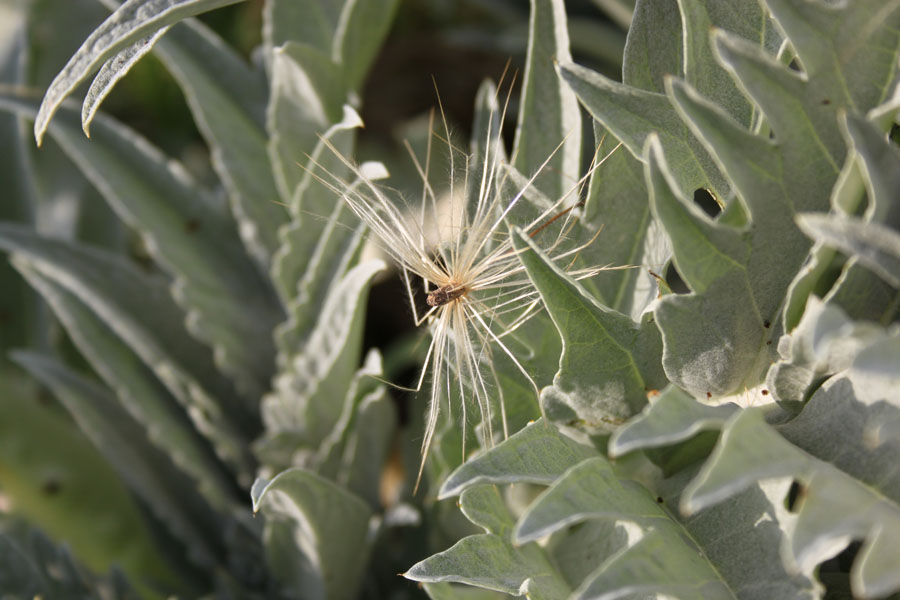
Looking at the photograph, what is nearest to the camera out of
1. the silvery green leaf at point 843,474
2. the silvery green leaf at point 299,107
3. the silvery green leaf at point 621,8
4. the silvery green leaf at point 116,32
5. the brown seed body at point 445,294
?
the silvery green leaf at point 843,474

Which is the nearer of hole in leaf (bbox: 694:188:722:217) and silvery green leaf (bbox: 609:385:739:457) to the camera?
silvery green leaf (bbox: 609:385:739:457)

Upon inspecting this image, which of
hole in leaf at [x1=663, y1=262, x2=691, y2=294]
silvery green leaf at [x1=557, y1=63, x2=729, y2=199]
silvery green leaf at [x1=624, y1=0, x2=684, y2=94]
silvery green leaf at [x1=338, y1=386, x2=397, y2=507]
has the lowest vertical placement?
silvery green leaf at [x1=338, y1=386, x2=397, y2=507]

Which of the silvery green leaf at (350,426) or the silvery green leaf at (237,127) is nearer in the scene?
the silvery green leaf at (350,426)

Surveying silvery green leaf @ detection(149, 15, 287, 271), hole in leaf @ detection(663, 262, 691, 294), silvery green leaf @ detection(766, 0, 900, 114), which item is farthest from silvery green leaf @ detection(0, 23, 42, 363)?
silvery green leaf @ detection(766, 0, 900, 114)

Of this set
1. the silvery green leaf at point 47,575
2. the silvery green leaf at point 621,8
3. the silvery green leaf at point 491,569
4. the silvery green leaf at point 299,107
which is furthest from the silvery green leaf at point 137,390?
the silvery green leaf at point 621,8

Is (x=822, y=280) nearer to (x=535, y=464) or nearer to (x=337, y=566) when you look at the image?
(x=535, y=464)

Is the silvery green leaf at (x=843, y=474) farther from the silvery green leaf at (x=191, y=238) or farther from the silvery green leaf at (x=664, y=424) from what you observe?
the silvery green leaf at (x=191, y=238)

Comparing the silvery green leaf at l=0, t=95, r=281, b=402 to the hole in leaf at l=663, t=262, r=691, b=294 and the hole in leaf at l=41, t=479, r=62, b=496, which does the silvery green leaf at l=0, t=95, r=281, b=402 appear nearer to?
the hole in leaf at l=41, t=479, r=62, b=496
